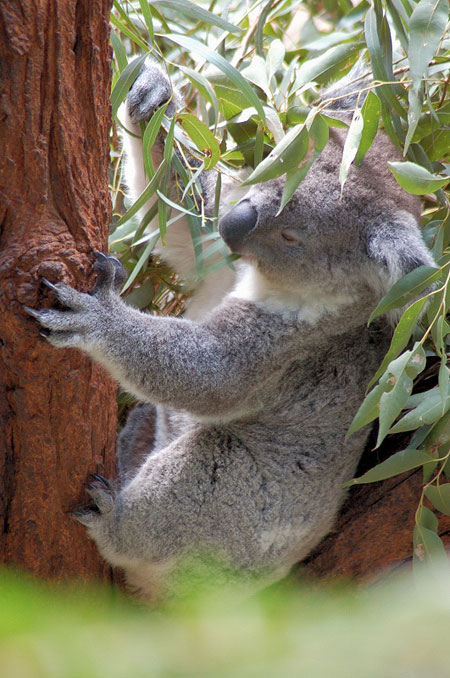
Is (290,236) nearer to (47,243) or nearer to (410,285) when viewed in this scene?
(410,285)

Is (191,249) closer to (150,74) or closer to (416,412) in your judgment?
(150,74)

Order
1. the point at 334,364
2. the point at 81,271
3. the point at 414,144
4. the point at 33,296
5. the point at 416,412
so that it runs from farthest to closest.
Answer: the point at 334,364 < the point at 414,144 < the point at 416,412 < the point at 81,271 < the point at 33,296

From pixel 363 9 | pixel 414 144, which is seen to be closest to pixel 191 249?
pixel 414 144

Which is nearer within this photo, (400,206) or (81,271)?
(81,271)

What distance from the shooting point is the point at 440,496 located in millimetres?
2148

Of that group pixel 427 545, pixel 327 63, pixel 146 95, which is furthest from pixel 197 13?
pixel 427 545

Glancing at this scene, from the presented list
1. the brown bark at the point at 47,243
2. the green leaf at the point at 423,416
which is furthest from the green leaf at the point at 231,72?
the green leaf at the point at 423,416

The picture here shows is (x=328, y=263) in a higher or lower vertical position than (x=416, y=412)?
higher

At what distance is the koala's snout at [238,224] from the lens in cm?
224

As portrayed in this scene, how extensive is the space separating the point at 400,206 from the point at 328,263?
32cm

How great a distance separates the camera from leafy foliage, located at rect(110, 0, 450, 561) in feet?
6.21

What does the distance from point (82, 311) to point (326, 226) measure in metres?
0.90

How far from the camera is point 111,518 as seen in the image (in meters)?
2.08

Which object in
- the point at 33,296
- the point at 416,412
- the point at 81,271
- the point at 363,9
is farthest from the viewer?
the point at 363,9
